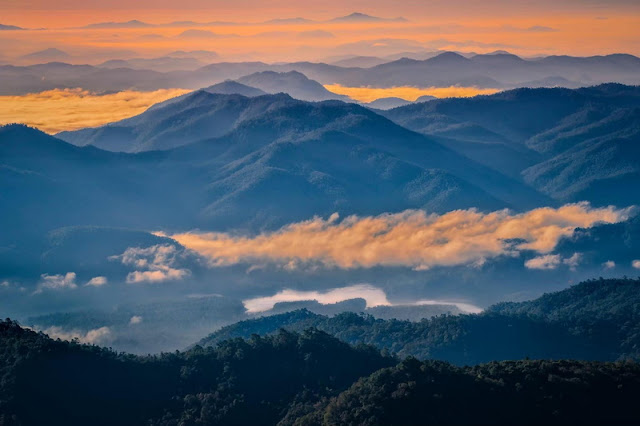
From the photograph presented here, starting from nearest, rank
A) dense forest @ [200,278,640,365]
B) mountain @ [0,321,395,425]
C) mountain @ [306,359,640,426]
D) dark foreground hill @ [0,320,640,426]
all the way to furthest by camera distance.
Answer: mountain @ [306,359,640,426]
dark foreground hill @ [0,320,640,426]
mountain @ [0,321,395,425]
dense forest @ [200,278,640,365]

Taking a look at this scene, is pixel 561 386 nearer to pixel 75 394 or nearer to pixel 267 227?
pixel 75 394

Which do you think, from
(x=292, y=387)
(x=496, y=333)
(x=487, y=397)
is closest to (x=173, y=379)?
(x=292, y=387)

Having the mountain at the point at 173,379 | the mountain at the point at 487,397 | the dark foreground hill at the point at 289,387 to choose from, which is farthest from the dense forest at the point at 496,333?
the mountain at the point at 487,397

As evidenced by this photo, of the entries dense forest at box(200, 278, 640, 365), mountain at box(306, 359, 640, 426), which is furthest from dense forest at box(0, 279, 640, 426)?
dense forest at box(200, 278, 640, 365)

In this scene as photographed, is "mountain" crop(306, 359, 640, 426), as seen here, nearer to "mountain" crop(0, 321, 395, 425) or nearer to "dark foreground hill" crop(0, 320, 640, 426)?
"dark foreground hill" crop(0, 320, 640, 426)

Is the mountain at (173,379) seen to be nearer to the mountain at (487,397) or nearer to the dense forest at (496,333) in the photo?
the mountain at (487,397)

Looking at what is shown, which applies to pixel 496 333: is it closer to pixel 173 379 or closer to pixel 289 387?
pixel 289 387
